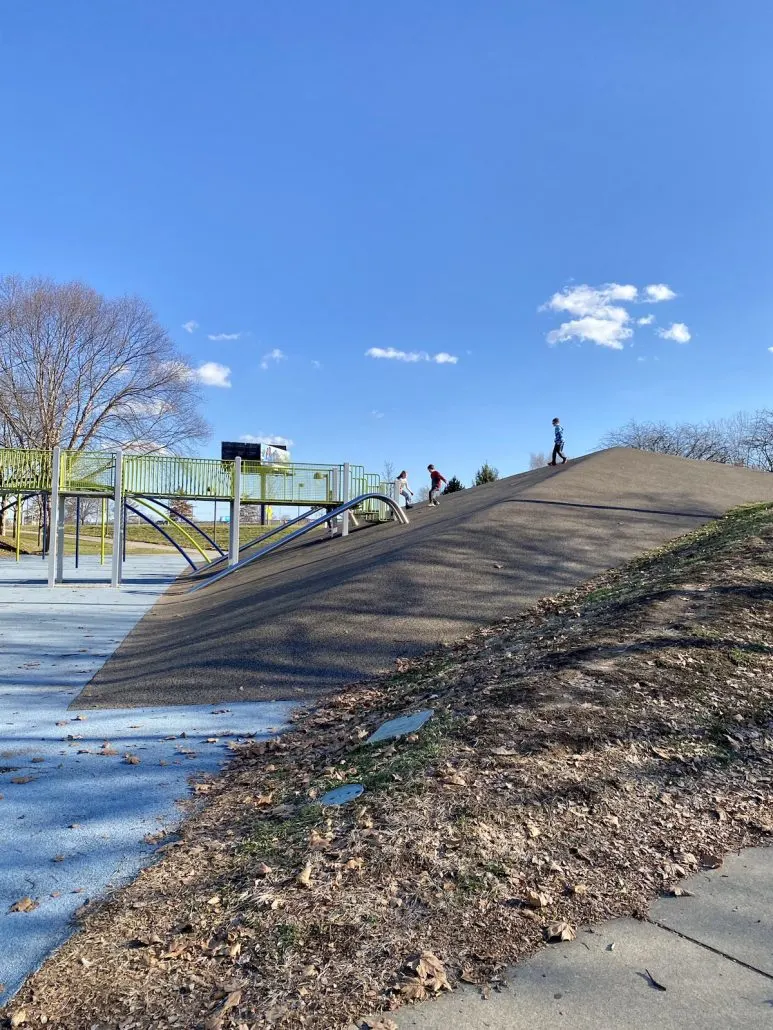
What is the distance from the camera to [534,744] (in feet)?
12.9

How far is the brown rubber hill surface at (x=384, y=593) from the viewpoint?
7441 millimetres

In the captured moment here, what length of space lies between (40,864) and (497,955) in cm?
231

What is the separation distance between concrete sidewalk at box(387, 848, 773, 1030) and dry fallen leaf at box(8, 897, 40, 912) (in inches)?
68.0

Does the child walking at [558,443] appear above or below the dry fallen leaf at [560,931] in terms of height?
above

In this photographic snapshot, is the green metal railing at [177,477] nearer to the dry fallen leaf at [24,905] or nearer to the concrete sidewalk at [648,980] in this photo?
the dry fallen leaf at [24,905]

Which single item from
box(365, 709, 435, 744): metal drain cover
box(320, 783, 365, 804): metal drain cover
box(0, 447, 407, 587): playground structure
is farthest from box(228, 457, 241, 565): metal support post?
box(320, 783, 365, 804): metal drain cover

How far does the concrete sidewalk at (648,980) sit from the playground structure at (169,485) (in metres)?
15.7

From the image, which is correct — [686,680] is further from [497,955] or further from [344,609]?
[344,609]

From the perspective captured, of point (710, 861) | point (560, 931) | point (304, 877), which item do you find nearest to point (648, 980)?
point (560, 931)

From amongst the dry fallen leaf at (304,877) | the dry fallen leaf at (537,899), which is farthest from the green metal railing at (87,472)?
the dry fallen leaf at (537,899)

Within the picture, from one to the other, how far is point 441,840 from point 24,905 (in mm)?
1836

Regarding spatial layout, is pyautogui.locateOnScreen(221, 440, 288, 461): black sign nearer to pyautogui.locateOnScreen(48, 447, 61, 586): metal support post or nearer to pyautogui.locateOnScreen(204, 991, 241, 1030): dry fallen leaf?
pyautogui.locateOnScreen(48, 447, 61, 586): metal support post

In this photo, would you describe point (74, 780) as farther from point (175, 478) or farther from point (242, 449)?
point (242, 449)

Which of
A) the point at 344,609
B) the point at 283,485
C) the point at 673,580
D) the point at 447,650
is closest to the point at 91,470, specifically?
the point at 283,485
